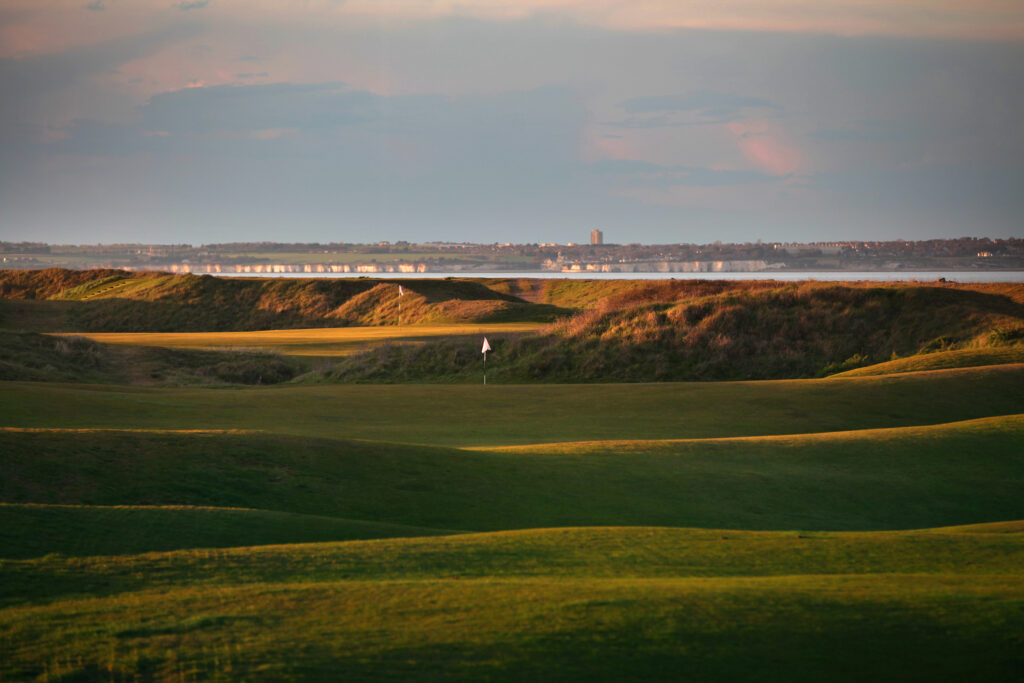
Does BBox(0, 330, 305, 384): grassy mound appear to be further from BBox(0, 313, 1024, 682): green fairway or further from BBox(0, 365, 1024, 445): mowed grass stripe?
BBox(0, 313, 1024, 682): green fairway

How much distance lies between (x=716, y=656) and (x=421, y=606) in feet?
6.18

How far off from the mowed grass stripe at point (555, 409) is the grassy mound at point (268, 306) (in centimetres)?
4404

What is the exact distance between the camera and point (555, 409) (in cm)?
2456

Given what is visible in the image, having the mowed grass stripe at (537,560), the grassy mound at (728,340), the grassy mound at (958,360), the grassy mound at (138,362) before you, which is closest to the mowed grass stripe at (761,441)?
the mowed grass stripe at (537,560)

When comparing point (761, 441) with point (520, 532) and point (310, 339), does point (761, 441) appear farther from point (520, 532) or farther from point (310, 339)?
point (310, 339)

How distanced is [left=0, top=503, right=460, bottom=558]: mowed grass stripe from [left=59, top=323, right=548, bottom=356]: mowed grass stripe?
39.8 meters

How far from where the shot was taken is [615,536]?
928 centimetres

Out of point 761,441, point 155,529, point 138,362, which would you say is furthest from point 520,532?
point 138,362

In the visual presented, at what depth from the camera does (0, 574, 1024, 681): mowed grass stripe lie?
5.09 m

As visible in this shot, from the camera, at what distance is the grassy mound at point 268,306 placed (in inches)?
2990

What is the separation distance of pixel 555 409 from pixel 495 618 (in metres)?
18.7

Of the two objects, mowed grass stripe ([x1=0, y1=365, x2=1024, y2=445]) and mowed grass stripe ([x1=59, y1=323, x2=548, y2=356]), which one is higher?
mowed grass stripe ([x1=0, y1=365, x2=1024, y2=445])

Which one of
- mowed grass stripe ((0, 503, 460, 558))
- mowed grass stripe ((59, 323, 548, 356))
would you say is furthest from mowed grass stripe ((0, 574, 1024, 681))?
mowed grass stripe ((59, 323, 548, 356))

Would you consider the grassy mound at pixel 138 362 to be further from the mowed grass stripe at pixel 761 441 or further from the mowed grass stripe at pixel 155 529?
the mowed grass stripe at pixel 155 529
